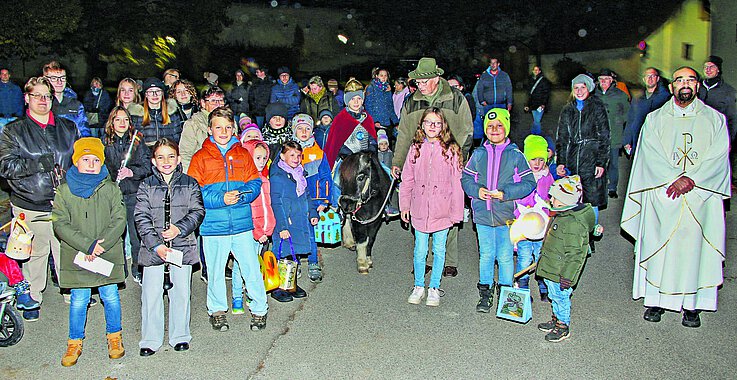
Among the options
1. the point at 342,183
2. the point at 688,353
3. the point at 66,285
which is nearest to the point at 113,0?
the point at 342,183

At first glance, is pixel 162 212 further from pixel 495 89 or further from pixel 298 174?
pixel 495 89

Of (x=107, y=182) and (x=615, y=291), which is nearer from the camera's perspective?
(x=107, y=182)

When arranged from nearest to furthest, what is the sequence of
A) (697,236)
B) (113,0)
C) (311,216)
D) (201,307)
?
(697,236) → (201,307) → (311,216) → (113,0)

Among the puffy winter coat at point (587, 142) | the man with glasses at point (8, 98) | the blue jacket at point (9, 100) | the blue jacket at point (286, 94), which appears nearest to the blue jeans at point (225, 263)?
the puffy winter coat at point (587, 142)

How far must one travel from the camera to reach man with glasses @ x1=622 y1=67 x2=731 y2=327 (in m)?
5.79

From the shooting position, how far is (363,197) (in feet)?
24.7

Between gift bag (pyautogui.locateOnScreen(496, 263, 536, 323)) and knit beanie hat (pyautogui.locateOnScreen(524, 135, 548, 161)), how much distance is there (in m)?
1.35

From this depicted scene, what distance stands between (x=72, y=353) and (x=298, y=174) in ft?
8.92

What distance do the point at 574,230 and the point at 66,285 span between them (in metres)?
4.00

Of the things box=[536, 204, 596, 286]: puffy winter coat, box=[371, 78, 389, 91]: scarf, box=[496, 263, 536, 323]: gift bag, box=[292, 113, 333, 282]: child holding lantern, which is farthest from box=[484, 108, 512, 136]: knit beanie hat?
box=[371, 78, 389, 91]: scarf

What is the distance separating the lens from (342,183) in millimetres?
7590

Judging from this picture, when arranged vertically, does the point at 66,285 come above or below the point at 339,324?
above

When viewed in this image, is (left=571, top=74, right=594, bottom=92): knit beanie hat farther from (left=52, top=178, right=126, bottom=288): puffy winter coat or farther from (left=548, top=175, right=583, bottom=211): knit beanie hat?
(left=52, top=178, right=126, bottom=288): puffy winter coat

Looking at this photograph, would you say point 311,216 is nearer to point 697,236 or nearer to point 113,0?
point 697,236
